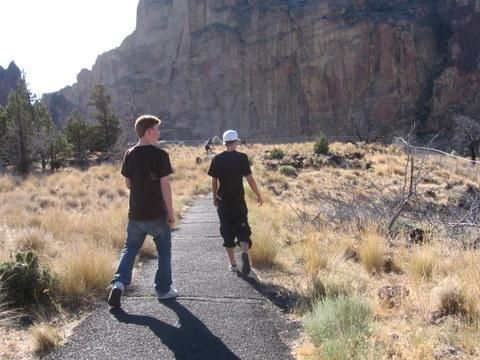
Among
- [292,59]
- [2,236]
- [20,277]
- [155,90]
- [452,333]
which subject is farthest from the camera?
[155,90]

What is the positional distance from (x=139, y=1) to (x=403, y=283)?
120m

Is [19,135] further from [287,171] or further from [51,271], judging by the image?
[51,271]

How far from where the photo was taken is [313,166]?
3130 cm

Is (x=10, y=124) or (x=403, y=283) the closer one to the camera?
(x=403, y=283)

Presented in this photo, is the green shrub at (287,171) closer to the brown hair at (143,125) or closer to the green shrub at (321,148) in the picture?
the green shrub at (321,148)

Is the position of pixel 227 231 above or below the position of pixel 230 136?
below

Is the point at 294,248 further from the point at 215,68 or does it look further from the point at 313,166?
the point at 215,68

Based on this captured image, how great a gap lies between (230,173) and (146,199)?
1.75 meters

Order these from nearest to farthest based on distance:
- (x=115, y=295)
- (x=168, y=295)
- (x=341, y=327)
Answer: (x=341, y=327) → (x=115, y=295) → (x=168, y=295)

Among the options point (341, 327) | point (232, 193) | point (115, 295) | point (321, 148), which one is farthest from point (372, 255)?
point (321, 148)

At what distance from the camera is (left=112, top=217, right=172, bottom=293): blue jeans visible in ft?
18.2

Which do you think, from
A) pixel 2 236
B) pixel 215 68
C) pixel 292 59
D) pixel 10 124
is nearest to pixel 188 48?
pixel 215 68

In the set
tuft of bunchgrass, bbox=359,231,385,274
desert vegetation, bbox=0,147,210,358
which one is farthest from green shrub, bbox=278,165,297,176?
tuft of bunchgrass, bbox=359,231,385,274

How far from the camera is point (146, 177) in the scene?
5488 mm
